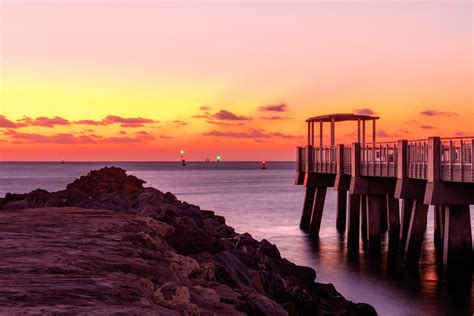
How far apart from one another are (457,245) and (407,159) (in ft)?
15.7

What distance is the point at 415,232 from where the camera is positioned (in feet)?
83.0

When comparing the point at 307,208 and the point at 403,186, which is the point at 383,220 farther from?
the point at 403,186

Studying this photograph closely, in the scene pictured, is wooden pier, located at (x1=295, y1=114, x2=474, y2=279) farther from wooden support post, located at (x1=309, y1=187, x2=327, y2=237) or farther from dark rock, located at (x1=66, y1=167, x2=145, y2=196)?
dark rock, located at (x1=66, y1=167, x2=145, y2=196)

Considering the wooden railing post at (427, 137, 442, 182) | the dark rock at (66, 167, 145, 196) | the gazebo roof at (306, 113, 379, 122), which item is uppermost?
the gazebo roof at (306, 113, 379, 122)

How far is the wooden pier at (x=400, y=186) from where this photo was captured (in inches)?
866

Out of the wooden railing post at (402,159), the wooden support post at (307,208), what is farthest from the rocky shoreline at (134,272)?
the wooden support post at (307,208)

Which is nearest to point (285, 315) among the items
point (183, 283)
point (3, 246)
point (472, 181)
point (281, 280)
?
point (183, 283)

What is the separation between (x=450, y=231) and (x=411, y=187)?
3.75m

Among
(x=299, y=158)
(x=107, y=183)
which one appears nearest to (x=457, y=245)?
(x=107, y=183)

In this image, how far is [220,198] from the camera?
246 ft

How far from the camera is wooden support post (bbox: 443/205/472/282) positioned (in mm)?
21922

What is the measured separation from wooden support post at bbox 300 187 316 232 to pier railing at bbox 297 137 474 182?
56.3 inches

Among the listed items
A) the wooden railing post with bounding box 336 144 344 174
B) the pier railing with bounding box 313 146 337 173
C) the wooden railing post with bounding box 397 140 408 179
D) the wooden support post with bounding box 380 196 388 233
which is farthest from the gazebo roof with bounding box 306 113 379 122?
the wooden railing post with bounding box 397 140 408 179

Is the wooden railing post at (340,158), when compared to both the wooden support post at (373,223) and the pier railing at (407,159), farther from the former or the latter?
the wooden support post at (373,223)
